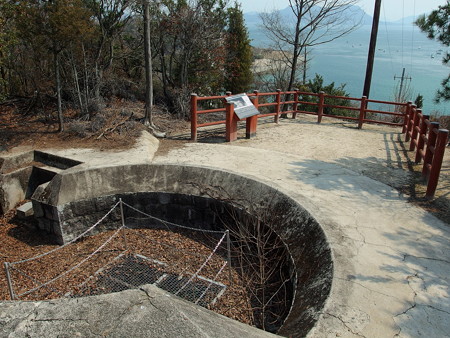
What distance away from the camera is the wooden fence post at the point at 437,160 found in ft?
17.8

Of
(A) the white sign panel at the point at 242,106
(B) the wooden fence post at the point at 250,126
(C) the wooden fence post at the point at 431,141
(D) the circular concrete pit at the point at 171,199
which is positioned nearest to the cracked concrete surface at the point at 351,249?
(D) the circular concrete pit at the point at 171,199

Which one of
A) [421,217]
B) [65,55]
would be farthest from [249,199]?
[65,55]

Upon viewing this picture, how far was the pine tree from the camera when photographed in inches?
690

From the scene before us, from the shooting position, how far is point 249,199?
550cm

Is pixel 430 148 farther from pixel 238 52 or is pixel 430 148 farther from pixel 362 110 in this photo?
pixel 238 52

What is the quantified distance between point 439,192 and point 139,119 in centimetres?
719

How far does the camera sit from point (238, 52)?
59.7 feet

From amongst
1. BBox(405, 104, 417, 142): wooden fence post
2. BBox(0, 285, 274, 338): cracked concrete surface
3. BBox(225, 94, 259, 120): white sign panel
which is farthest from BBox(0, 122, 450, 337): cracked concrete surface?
BBox(405, 104, 417, 142): wooden fence post

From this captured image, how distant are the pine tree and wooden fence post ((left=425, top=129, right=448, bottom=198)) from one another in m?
12.7

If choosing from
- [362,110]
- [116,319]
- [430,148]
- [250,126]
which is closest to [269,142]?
[250,126]

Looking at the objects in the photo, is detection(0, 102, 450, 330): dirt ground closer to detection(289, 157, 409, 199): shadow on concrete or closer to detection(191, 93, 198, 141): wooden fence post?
detection(289, 157, 409, 199): shadow on concrete

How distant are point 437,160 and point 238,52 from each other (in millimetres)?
14171

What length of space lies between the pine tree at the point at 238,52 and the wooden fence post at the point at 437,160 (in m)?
12.7

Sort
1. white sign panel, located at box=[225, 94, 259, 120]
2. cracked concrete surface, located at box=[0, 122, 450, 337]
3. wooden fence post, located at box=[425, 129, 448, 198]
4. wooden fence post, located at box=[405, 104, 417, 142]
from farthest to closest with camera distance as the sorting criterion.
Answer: wooden fence post, located at box=[405, 104, 417, 142], white sign panel, located at box=[225, 94, 259, 120], wooden fence post, located at box=[425, 129, 448, 198], cracked concrete surface, located at box=[0, 122, 450, 337]
